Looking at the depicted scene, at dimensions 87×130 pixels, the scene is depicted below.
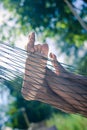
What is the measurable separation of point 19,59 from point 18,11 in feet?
23.2

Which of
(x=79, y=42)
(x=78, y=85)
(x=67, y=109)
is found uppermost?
(x=78, y=85)

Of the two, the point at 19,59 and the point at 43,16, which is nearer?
the point at 19,59

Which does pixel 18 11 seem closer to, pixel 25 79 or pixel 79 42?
pixel 79 42

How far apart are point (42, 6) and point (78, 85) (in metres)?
7.33

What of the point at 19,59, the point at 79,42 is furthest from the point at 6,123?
the point at 19,59

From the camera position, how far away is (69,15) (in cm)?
955

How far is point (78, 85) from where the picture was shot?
219cm

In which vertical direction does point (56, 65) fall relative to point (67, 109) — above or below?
above

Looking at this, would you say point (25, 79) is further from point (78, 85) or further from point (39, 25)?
point (39, 25)

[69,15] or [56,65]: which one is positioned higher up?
[56,65]

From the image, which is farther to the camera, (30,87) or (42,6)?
(42,6)

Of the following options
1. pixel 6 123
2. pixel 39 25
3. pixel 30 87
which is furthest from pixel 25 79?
pixel 6 123

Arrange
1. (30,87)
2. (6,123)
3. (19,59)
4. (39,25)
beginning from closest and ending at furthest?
(30,87) → (19,59) → (39,25) → (6,123)

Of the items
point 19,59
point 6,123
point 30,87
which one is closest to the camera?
point 30,87
